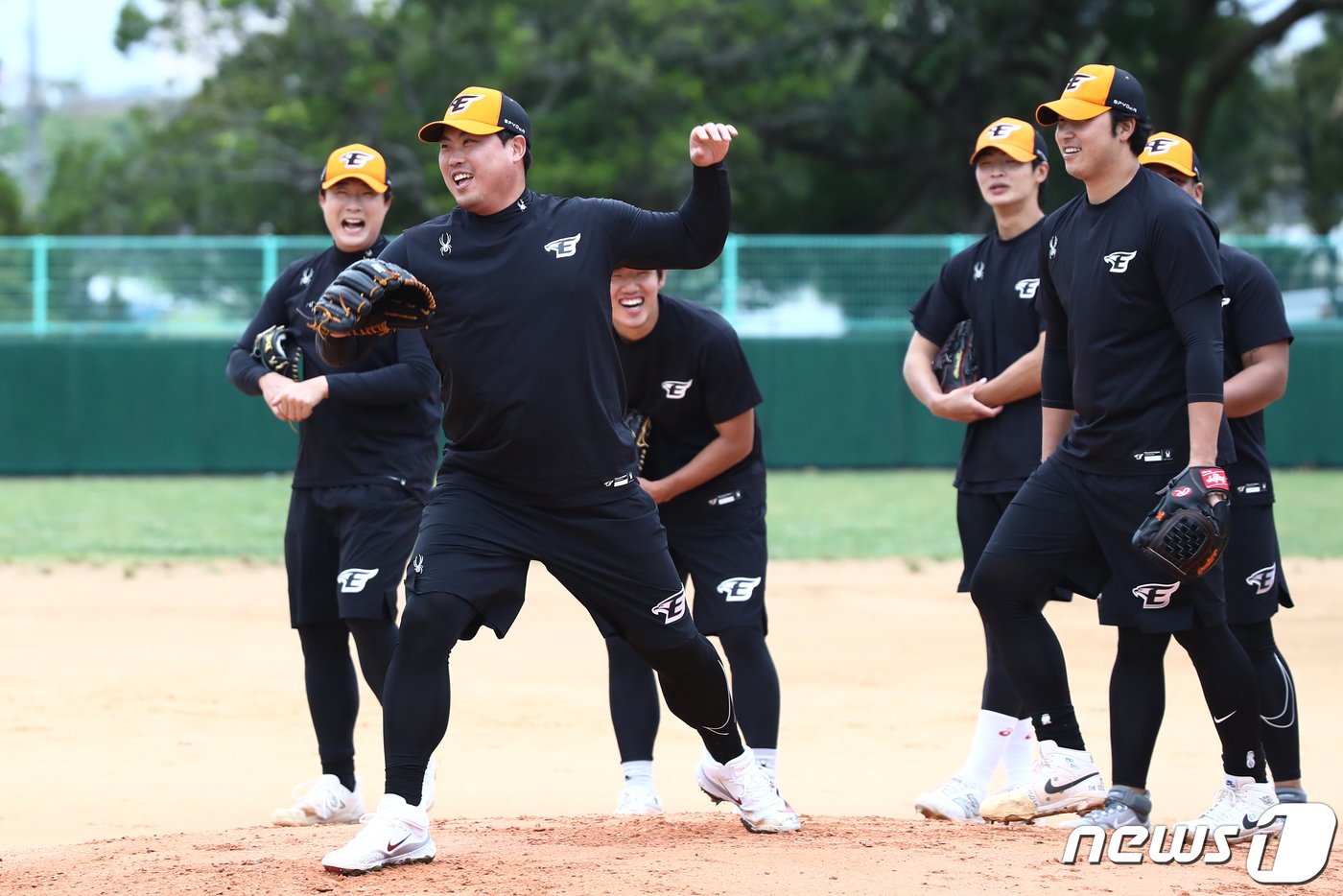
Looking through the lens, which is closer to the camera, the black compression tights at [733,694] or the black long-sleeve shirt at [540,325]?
the black long-sleeve shirt at [540,325]

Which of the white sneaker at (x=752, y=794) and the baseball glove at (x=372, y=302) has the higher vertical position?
the baseball glove at (x=372, y=302)

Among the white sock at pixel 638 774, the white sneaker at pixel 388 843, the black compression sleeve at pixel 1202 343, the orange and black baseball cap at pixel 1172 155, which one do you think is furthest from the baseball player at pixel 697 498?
the black compression sleeve at pixel 1202 343

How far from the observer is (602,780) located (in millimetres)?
6809

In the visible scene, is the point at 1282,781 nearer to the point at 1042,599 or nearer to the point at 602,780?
the point at 1042,599

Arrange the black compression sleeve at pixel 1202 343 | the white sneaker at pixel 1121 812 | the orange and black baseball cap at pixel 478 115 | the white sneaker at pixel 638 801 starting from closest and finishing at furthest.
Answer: the orange and black baseball cap at pixel 478 115, the black compression sleeve at pixel 1202 343, the white sneaker at pixel 1121 812, the white sneaker at pixel 638 801

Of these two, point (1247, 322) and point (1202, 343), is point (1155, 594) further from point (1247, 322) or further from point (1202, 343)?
point (1247, 322)

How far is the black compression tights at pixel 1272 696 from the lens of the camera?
5520mm

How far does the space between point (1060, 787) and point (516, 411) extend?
2.05m

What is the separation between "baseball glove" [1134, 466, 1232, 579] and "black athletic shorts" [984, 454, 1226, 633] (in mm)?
78

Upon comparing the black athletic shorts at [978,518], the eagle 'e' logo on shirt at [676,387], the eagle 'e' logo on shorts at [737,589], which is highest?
the eagle 'e' logo on shirt at [676,387]

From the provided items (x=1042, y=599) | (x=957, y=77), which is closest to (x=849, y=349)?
(x=957, y=77)

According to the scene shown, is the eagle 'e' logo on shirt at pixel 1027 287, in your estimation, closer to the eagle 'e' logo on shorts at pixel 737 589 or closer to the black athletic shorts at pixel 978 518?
the black athletic shorts at pixel 978 518

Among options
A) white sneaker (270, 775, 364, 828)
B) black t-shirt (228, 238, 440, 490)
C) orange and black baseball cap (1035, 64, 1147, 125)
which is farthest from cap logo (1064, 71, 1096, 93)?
white sneaker (270, 775, 364, 828)

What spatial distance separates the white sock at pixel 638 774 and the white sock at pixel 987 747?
1.11 meters
